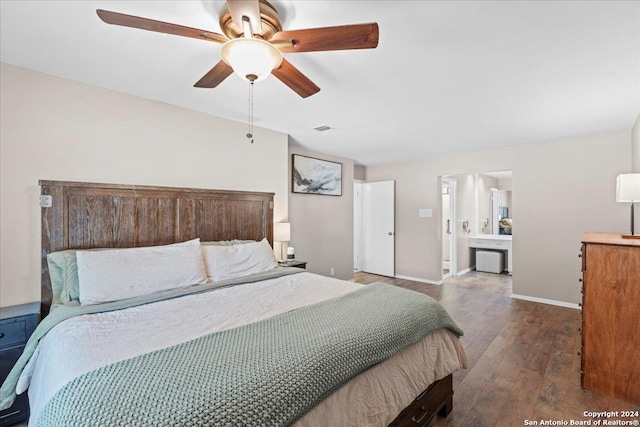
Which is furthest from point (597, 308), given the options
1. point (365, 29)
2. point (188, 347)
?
point (188, 347)

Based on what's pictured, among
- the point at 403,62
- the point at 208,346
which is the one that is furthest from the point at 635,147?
the point at 208,346

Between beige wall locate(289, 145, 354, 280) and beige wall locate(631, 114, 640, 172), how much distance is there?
143 inches

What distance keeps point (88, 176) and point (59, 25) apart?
116cm

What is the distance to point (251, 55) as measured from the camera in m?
1.46

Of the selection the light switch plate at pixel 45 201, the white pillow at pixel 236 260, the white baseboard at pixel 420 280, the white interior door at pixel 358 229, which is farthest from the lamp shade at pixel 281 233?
the white baseboard at pixel 420 280

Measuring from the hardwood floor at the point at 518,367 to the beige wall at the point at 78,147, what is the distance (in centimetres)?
299

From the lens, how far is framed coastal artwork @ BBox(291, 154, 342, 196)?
443 cm

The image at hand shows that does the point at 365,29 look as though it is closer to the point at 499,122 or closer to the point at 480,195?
the point at 499,122

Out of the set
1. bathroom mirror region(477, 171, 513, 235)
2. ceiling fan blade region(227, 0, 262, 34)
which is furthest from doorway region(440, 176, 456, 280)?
ceiling fan blade region(227, 0, 262, 34)

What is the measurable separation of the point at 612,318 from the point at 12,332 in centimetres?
412

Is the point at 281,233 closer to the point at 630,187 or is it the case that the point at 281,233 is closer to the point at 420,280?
the point at 420,280

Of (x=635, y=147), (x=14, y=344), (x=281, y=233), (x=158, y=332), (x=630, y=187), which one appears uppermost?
(x=635, y=147)

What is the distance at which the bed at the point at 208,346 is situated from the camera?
3.21 feet

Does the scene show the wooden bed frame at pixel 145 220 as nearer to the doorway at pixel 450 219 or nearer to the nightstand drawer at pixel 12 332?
the nightstand drawer at pixel 12 332
